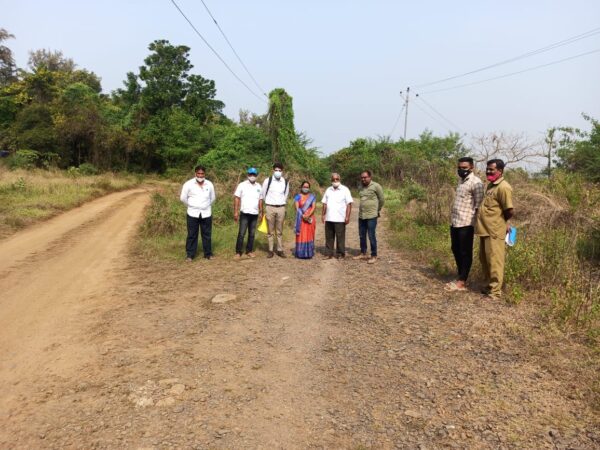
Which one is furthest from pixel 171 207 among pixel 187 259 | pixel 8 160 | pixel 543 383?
pixel 8 160

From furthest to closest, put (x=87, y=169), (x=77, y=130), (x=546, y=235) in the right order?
(x=77, y=130) → (x=87, y=169) → (x=546, y=235)

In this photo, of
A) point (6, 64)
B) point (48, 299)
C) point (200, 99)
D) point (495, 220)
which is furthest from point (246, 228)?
point (6, 64)

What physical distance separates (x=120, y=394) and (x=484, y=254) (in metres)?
4.64

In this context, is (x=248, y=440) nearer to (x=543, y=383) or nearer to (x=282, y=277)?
(x=543, y=383)

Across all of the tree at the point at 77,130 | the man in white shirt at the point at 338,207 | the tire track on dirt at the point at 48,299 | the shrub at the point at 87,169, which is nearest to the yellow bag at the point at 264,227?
the man in white shirt at the point at 338,207

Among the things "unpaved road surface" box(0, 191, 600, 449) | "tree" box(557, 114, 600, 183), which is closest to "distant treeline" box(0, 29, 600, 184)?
"tree" box(557, 114, 600, 183)

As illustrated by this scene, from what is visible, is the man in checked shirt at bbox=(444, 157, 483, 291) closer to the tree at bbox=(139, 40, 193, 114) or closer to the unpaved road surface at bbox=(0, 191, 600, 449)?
the unpaved road surface at bbox=(0, 191, 600, 449)

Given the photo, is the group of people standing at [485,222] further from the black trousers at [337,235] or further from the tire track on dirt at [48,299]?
the tire track on dirt at [48,299]

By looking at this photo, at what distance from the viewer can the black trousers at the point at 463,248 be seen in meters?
5.59

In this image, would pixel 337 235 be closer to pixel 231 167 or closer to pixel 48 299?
pixel 48 299

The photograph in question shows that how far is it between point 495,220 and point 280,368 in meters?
3.37

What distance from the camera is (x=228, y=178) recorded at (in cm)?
1530

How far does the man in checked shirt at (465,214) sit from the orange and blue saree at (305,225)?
2.82 metres

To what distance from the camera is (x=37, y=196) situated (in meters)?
14.1
